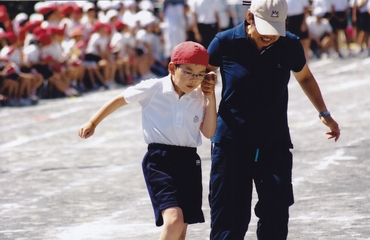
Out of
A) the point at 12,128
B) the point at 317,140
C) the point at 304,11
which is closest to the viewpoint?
the point at 317,140

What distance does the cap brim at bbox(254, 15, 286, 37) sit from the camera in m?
5.30

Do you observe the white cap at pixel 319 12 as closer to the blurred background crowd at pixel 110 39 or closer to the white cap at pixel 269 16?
the blurred background crowd at pixel 110 39

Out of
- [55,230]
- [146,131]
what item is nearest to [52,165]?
[55,230]

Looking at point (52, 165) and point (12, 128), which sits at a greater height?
point (52, 165)

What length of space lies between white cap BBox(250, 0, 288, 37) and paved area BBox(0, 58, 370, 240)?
2.13 m

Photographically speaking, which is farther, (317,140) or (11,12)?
(11,12)

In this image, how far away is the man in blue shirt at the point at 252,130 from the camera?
217 inches

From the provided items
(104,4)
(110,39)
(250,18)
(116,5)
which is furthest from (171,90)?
(104,4)

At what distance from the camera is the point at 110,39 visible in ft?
69.3

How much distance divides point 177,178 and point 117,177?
4294 mm

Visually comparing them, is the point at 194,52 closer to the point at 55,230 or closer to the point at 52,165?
the point at 55,230

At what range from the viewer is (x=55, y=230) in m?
7.54

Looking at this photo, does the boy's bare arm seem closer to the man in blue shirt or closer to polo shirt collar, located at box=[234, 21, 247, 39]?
the man in blue shirt

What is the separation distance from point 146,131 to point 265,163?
768 mm
